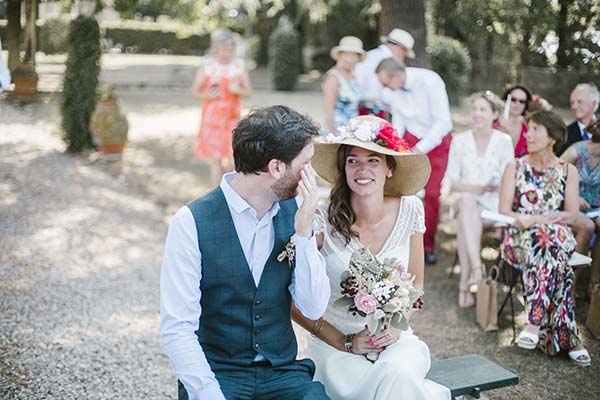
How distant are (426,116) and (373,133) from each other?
3707mm

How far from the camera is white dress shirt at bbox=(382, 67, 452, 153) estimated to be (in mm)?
6477

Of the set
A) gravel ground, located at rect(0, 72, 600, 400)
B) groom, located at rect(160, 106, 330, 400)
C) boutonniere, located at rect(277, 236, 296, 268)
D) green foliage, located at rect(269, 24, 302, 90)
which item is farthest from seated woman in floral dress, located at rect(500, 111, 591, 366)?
green foliage, located at rect(269, 24, 302, 90)

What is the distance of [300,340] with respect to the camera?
15.7ft

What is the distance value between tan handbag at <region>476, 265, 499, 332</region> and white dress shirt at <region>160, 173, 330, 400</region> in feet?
8.46

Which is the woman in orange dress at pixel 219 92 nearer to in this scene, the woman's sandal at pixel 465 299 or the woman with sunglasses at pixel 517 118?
the woman with sunglasses at pixel 517 118

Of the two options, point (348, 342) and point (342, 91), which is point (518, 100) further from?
point (348, 342)

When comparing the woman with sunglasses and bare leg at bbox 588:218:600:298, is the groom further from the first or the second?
the woman with sunglasses

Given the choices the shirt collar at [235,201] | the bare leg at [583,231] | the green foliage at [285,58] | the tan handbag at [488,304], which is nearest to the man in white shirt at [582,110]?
the bare leg at [583,231]

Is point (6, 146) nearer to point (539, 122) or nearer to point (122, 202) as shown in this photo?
point (122, 202)

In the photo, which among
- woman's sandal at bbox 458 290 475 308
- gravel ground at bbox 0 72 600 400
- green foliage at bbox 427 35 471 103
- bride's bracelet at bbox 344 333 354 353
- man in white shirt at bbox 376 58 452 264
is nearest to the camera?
bride's bracelet at bbox 344 333 354 353

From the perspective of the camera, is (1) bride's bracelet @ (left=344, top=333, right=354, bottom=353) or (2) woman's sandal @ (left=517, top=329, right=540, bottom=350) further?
(2) woman's sandal @ (left=517, top=329, right=540, bottom=350)

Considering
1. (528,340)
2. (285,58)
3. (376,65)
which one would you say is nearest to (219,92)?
(376,65)

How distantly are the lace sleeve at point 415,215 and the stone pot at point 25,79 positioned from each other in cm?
819

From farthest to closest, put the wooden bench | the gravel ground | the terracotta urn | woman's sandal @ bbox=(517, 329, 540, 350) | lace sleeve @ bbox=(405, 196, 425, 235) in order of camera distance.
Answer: the terracotta urn → woman's sandal @ bbox=(517, 329, 540, 350) → the gravel ground → lace sleeve @ bbox=(405, 196, 425, 235) → the wooden bench
